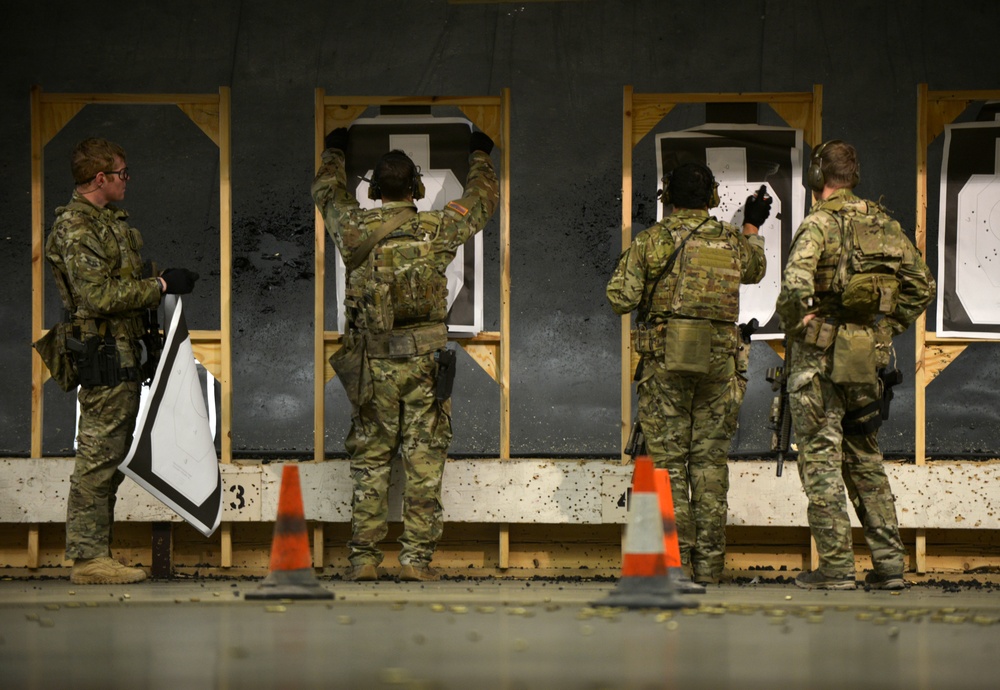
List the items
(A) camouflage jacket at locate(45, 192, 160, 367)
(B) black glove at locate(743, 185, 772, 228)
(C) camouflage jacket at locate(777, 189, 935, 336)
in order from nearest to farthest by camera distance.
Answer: (C) camouflage jacket at locate(777, 189, 935, 336)
(A) camouflage jacket at locate(45, 192, 160, 367)
(B) black glove at locate(743, 185, 772, 228)

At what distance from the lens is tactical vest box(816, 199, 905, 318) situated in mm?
7801

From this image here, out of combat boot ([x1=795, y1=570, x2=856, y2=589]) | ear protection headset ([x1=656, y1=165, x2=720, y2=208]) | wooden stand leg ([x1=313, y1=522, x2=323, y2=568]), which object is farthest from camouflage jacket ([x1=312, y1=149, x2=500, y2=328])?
combat boot ([x1=795, y1=570, x2=856, y2=589])

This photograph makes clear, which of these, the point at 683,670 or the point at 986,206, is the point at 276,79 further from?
the point at 683,670

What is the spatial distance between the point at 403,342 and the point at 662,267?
1505 millimetres

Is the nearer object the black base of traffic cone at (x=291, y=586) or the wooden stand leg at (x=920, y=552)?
the black base of traffic cone at (x=291, y=586)

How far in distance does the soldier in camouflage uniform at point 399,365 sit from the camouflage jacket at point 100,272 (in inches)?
44.9

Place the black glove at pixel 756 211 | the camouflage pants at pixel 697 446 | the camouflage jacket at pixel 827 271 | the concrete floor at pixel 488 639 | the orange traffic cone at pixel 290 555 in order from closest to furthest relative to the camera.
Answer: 1. the concrete floor at pixel 488 639
2. the orange traffic cone at pixel 290 555
3. the camouflage jacket at pixel 827 271
4. the camouflage pants at pixel 697 446
5. the black glove at pixel 756 211

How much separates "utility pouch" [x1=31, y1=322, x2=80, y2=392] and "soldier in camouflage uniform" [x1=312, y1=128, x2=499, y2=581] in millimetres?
1549

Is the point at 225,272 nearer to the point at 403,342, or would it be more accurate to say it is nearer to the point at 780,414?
the point at 403,342

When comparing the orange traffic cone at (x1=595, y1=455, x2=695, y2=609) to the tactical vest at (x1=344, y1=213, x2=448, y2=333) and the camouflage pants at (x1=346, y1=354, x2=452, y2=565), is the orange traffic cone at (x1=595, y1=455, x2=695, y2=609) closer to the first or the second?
the camouflage pants at (x1=346, y1=354, x2=452, y2=565)

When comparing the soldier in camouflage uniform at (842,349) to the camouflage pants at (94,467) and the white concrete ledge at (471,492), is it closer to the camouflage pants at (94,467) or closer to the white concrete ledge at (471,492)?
the white concrete ledge at (471,492)

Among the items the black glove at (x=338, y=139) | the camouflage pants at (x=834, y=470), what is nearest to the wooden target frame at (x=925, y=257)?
the camouflage pants at (x=834, y=470)

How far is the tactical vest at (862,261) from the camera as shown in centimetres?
780

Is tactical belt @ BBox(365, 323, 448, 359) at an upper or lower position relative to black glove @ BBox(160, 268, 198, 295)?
lower
